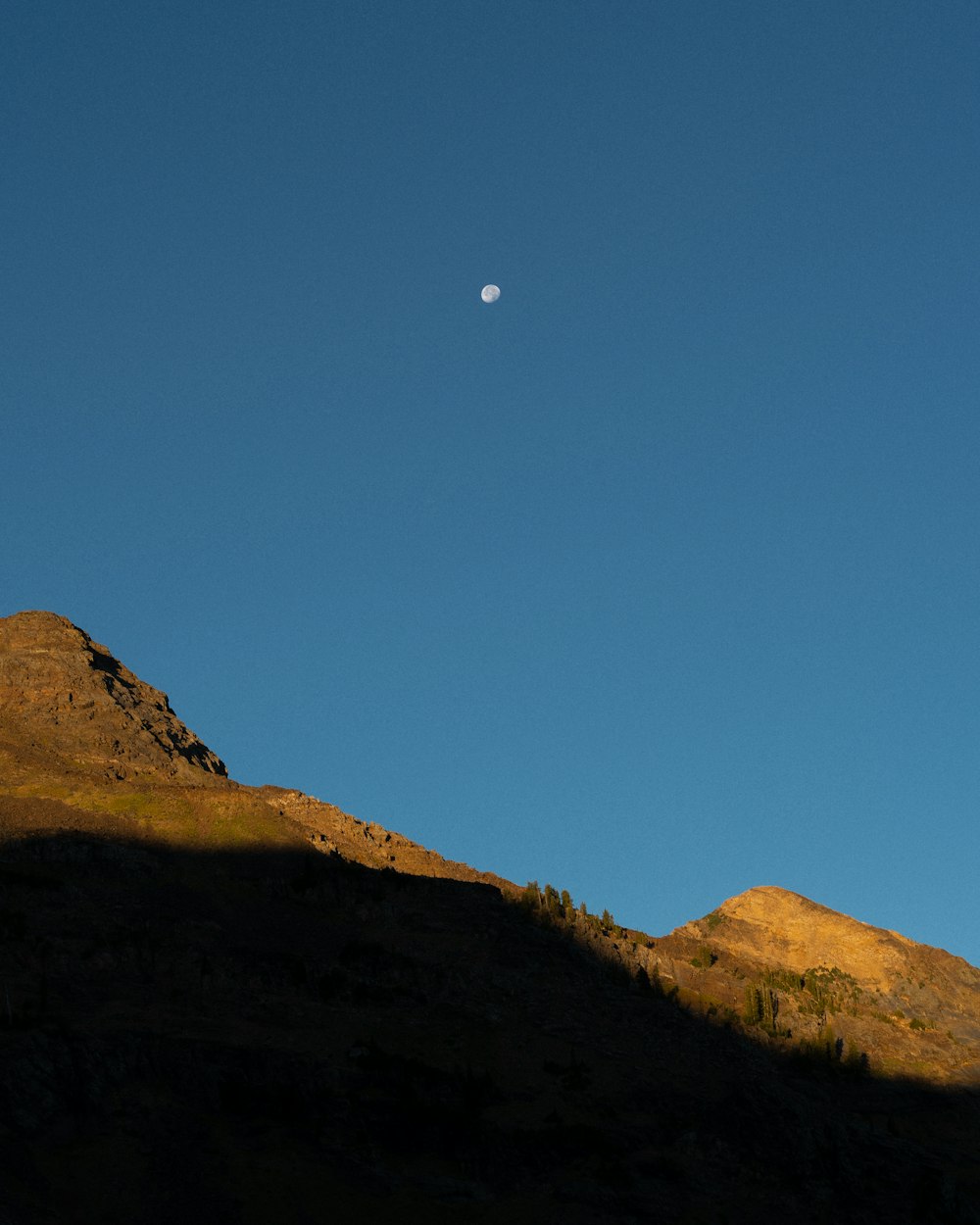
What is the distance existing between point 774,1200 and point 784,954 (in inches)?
2185

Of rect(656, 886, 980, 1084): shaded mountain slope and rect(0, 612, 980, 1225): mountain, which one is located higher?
rect(656, 886, 980, 1084): shaded mountain slope

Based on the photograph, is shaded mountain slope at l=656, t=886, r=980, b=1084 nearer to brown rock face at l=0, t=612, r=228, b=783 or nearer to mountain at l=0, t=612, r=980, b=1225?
mountain at l=0, t=612, r=980, b=1225

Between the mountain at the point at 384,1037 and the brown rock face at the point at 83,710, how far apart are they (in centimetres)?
55

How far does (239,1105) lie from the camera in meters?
60.3

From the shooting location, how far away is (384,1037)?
7025 cm

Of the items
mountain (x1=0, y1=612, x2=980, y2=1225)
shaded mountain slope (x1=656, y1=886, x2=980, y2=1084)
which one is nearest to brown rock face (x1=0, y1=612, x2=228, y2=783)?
mountain (x1=0, y1=612, x2=980, y2=1225)

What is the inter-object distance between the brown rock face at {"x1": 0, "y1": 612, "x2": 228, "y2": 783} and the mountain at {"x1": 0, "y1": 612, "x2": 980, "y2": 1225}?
0.55m

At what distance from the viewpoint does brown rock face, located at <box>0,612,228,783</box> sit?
109 metres

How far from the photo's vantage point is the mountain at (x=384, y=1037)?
56.8 m

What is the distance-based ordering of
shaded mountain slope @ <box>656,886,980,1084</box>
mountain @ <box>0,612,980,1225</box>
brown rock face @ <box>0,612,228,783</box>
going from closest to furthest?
mountain @ <box>0,612,980,1225</box> < shaded mountain slope @ <box>656,886,980,1084</box> < brown rock face @ <box>0,612,228,783</box>

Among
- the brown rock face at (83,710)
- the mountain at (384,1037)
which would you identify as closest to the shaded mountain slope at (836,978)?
the mountain at (384,1037)

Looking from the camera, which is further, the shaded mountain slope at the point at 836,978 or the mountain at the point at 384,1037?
the shaded mountain slope at the point at 836,978

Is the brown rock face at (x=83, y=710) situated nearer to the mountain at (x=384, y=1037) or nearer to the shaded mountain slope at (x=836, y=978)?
the mountain at (x=384, y=1037)

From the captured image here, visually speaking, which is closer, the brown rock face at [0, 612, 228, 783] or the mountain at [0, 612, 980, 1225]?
the mountain at [0, 612, 980, 1225]
